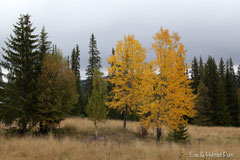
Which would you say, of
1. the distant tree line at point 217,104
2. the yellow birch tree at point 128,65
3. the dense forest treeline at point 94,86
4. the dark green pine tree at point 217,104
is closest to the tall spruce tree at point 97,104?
the dense forest treeline at point 94,86

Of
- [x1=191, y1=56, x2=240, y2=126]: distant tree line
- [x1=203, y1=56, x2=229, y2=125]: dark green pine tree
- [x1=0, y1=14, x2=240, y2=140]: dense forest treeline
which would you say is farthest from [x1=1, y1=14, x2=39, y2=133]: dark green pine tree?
[x1=203, y1=56, x2=229, y2=125]: dark green pine tree

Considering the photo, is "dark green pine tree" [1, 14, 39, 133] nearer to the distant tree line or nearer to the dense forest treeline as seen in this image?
the dense forest treeline

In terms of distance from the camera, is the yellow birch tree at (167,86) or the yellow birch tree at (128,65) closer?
the yellow birch tree at (167,86)

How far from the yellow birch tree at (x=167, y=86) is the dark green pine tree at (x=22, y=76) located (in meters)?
9.31

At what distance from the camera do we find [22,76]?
14.6 m

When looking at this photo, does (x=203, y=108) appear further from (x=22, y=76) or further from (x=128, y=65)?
(x=22, y=76)

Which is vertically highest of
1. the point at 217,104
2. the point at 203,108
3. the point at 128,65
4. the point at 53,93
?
the point at 128,65

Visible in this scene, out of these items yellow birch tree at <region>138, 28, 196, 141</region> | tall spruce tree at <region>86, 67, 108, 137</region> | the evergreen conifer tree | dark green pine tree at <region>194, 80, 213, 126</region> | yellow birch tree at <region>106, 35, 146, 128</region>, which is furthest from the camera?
dark green pine tree at <region>194, 80, 213, 126</region>

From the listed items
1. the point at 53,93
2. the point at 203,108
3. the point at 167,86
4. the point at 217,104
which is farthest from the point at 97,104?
the point at 217,104

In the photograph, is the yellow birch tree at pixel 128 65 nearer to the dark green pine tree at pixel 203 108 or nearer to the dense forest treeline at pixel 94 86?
the dense forest treeline at pixel 94 86

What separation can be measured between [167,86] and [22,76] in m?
11.9

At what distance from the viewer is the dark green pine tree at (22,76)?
13.9 metres

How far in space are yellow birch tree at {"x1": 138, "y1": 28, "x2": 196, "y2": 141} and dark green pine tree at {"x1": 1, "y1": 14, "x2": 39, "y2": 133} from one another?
30.5 feet

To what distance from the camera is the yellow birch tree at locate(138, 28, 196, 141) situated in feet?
39.5
